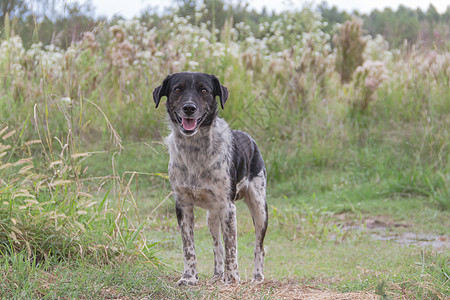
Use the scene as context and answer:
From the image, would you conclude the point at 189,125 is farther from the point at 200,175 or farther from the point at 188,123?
the point at 200,175

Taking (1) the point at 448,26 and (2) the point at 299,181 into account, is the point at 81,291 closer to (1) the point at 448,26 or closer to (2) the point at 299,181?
(2) the point at 299,181

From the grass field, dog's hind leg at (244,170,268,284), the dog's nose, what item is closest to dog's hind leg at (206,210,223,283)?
the grass field

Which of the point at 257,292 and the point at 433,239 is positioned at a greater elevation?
the point at 257,292

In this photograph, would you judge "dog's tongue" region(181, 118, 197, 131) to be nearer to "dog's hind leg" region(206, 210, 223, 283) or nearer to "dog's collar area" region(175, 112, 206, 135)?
"dog's collar area" region(175, 112, 206, 135)

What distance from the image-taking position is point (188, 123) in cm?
406

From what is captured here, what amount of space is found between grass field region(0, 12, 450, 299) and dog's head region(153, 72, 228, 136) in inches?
24.0

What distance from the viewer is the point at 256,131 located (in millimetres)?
9070

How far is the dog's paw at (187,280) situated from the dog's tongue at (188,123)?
1.10 meters

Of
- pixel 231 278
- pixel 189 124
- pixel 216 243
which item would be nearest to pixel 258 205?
pixel 216 243

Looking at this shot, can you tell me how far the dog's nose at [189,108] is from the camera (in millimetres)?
3965

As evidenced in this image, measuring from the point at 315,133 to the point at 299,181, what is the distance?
3.64ft

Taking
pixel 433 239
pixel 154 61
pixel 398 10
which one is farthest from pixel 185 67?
pixel 398 10

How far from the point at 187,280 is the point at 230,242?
0.43 m

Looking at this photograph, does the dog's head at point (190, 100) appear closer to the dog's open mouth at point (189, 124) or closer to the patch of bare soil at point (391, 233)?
the dog's open mouth at point (189, 124)
